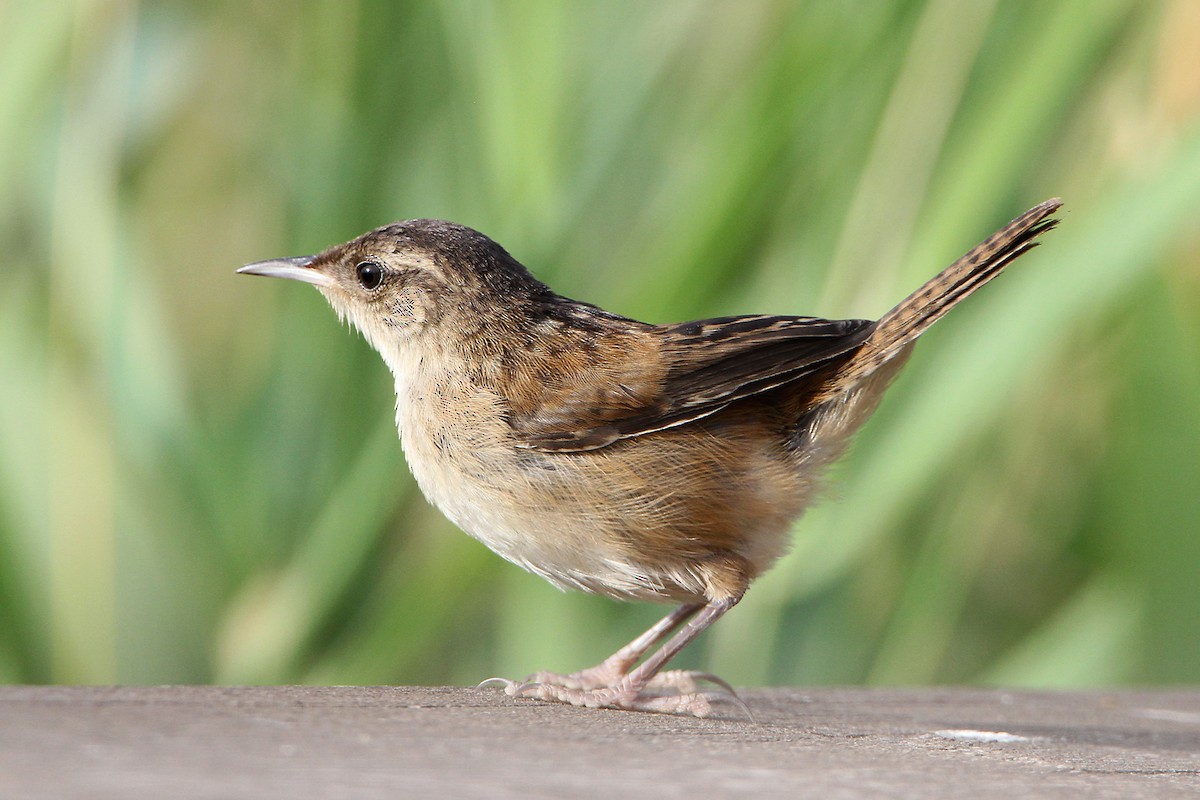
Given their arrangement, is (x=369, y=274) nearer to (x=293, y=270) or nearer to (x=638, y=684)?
(x=293, y=270)

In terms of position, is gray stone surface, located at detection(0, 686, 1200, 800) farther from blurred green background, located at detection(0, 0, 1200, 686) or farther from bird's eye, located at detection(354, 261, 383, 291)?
bird's eye, located at detection(354, 261, 383, 291)

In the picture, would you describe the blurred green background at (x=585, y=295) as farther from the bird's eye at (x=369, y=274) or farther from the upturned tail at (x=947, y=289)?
the upturned tail at (x=947, y=289)

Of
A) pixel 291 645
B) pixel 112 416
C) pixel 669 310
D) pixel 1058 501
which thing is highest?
pixel 669 310

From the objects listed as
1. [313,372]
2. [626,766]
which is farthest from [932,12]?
[626,766]

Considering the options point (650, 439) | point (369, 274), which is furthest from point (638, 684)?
point (369, 274)

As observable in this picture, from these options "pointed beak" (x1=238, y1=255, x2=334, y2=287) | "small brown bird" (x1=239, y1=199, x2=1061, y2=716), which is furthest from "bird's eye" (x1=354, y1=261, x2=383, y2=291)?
"small brown bird" (x1=239, y1=199, x2=1061, y2=716)

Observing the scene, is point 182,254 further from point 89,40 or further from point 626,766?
point 626,766
